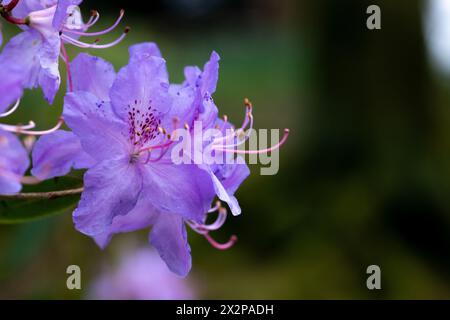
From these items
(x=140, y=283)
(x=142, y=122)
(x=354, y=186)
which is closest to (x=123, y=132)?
(x=142, y=122)

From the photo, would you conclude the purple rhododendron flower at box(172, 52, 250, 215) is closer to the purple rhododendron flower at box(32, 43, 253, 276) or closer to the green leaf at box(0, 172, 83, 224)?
the purple rhododendron flower at box(32, 43, 253, 276)

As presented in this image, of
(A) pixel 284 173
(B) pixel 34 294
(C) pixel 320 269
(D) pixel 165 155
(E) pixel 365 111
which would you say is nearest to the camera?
(D) pixel 165 155

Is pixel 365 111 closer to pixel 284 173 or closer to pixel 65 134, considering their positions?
pixel 284 173

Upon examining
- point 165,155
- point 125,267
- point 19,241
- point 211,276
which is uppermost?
point 165,155

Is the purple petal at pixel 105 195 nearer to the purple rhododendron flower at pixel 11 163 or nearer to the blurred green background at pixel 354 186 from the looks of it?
the purple rhododendron flower at pixel 11 163

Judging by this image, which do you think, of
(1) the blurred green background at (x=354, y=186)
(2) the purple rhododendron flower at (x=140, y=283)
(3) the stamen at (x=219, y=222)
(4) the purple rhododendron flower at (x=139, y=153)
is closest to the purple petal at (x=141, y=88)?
(4) the purple rhododendron flower at (x=139, y=153)

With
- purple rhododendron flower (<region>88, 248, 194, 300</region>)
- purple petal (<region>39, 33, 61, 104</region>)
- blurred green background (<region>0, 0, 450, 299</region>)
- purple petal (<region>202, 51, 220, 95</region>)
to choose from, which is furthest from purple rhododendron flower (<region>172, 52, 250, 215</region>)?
blurred green background (<region>0, 0, 450, 299</region>)
